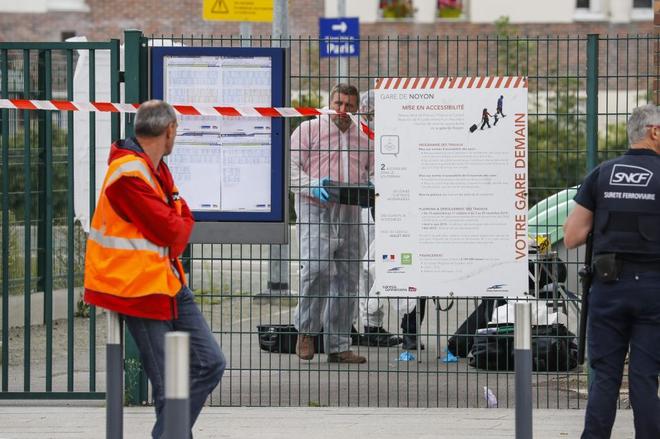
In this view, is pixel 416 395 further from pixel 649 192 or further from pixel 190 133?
pixel 649 192

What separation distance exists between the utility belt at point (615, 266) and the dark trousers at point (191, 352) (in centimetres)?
183

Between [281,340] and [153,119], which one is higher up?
[153,119]

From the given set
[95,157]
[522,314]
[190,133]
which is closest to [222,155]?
[190,133]

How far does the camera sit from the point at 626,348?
6.80 m

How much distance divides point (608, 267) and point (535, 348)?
2.41 m

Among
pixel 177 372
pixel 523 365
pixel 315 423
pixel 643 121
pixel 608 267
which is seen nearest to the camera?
pixel 177 372

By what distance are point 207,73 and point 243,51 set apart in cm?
26

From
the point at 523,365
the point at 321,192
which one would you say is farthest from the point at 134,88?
the point at 523,365

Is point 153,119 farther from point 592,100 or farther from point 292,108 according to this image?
point 592,100

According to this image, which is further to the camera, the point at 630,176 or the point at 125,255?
→ the point at 630,176

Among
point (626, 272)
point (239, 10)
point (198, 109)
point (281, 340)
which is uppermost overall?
point (239, 10)

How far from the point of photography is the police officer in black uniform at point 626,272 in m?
6.62

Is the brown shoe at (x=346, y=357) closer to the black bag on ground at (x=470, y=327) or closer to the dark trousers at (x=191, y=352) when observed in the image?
the black bag on ground at (x=470, y=327)

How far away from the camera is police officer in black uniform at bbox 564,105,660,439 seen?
6.62 meters
